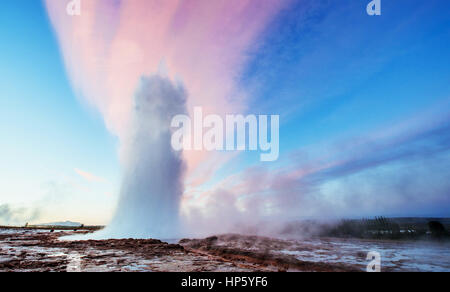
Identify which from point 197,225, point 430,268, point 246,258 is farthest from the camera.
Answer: point 197,225

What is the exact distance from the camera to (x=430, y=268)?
32.8 ft

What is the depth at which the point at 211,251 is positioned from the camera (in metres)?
16.6

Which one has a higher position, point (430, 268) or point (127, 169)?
point (127, 169)

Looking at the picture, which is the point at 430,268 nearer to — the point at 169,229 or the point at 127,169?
the point at 169,229
